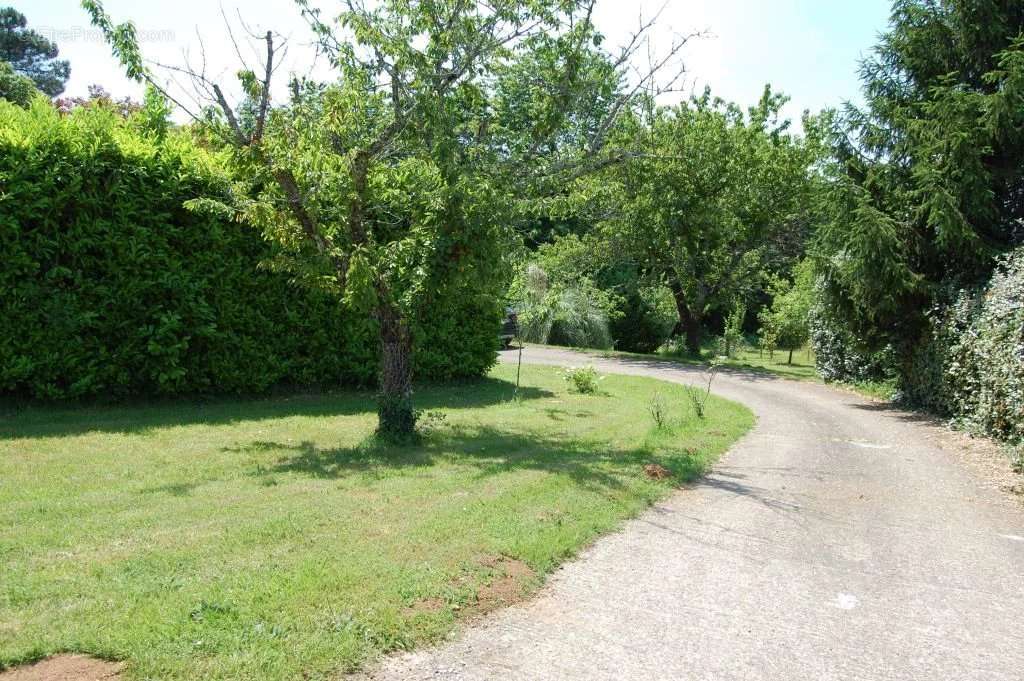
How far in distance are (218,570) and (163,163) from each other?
24.1 ft

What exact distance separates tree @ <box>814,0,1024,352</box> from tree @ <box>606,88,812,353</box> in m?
7.28

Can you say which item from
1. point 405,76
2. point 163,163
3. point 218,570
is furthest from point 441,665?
point 163,163

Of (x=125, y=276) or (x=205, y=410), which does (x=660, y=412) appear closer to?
(x=205, y=410)

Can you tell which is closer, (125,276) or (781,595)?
(781,595)

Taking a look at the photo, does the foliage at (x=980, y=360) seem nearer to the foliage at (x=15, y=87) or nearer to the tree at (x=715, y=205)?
the tree at (x=715, y=205)

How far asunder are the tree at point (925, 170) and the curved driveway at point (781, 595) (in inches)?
267

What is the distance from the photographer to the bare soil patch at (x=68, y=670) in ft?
10.4

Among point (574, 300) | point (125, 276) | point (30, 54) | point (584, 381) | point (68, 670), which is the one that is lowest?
point (68, 670)

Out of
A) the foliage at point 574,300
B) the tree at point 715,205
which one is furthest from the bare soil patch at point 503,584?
the foliage at point 574,300

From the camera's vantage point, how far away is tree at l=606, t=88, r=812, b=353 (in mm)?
23328

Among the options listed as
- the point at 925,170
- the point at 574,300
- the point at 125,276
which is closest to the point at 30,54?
the point at 574,300

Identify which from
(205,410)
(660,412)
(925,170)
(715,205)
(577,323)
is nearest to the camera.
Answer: (205,410)

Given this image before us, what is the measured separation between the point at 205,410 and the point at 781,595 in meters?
8.08

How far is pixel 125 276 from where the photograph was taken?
9.74 m
